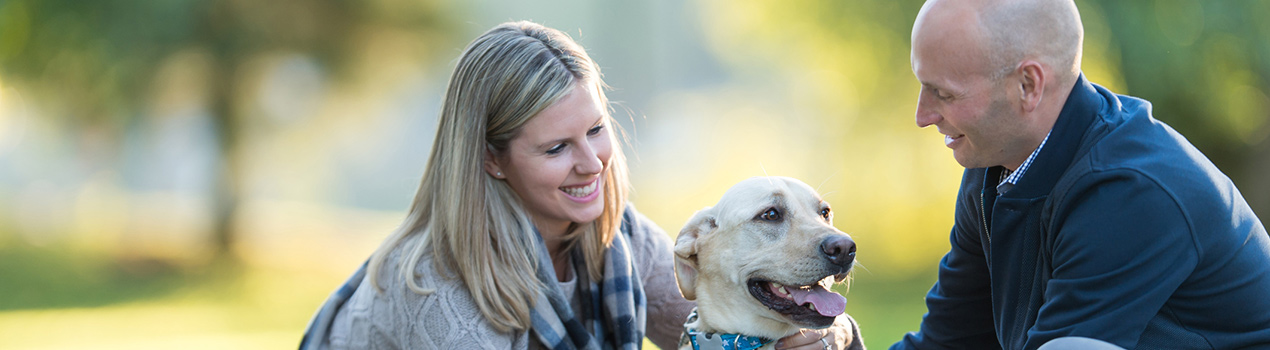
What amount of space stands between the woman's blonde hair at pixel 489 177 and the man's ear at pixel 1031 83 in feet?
4.77

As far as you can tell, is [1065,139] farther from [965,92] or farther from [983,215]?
[983,215]

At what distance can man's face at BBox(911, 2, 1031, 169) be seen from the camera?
219 cm

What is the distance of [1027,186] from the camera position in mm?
2242

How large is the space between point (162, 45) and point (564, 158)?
7102mm

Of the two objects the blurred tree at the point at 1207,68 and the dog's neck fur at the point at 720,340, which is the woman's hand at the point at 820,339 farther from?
the blurred tree at the point at 1207,68

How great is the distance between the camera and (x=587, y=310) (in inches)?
135

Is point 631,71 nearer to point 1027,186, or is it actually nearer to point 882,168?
point 882,168

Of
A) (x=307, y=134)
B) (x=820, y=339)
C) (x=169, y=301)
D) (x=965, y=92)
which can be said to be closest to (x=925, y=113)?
(x=965, y=92)

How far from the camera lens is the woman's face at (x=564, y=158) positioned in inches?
117

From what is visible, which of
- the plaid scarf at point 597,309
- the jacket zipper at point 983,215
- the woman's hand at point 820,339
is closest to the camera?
the jacket zipper at point 983,215

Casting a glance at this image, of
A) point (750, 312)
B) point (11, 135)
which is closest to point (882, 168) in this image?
point (750, 312)

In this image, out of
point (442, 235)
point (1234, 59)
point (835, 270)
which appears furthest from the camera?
point (1234, 59)

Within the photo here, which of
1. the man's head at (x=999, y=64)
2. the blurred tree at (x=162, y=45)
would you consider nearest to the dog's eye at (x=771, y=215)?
the man's head at (x=999, y=64)

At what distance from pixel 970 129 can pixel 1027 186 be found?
20 cm
